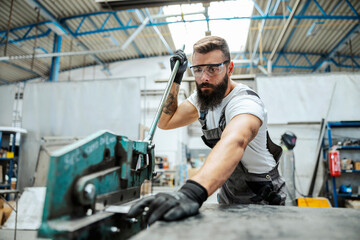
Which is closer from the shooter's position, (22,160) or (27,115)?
(22,160)

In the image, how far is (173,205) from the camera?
73 cm

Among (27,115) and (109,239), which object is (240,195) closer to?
(109,239)

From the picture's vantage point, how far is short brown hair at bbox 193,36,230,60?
1.38m

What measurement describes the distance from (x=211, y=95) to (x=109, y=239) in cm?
93

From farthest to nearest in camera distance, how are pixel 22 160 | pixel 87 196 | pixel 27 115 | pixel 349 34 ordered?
pixel 349 34 → pixel 27 115 → pixel 22 160 → pixel 87 196

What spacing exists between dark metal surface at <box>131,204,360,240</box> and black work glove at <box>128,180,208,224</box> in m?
0.03

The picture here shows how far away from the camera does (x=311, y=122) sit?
14.8 feet

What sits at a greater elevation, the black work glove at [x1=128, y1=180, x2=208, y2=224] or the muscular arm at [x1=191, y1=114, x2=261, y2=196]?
the muscular arm at [x1=191, y1=114, x2=261, y2=196]

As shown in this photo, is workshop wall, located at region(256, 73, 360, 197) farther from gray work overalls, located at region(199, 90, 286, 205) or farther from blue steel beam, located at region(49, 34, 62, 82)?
blue steel beam, located at region(49, 34, 62, 82)

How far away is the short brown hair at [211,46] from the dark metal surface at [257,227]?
0.89 meters

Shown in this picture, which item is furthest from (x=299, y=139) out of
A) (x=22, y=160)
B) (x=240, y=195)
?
(x=22, y=160)

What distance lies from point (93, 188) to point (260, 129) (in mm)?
914

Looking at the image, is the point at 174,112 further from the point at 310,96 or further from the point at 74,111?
the point at 310,96

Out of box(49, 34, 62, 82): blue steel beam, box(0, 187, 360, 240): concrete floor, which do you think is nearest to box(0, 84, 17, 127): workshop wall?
box(49, 34, 62, 82): blue steel beam
